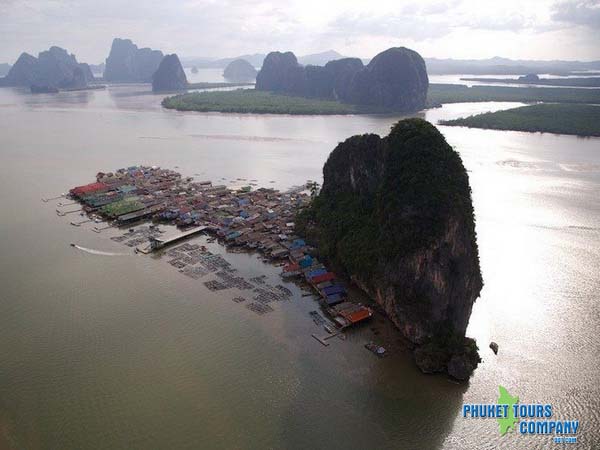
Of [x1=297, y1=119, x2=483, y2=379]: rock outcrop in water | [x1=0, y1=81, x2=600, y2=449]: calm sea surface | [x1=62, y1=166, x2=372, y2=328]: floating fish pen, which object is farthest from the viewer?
[x1=62, y1=166, x2=372, y2=328]: floating fish pen

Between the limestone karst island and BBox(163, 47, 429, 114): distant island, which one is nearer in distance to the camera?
the limestone karst island

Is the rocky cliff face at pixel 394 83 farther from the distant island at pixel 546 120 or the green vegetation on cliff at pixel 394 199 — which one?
the green vegetation on cliff at pixel 394 199

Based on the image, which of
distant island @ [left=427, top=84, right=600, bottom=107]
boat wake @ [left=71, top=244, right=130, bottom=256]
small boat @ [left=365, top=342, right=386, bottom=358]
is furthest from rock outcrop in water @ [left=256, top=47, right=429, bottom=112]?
small boat @ [left=365, top=342, right=386, bottom=358]

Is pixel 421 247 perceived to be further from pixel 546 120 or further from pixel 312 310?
pixel 546 120

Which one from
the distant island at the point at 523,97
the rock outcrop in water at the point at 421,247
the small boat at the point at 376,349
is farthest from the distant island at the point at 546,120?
the small boat at the point at 376,349

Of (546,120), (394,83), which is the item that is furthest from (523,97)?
(546,120)

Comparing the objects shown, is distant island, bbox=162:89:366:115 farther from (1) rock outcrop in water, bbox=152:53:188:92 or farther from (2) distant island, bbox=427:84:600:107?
(1) rock outcrop in water, bbox=152:53:188:92

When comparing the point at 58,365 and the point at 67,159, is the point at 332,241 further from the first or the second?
the point at 67,159
